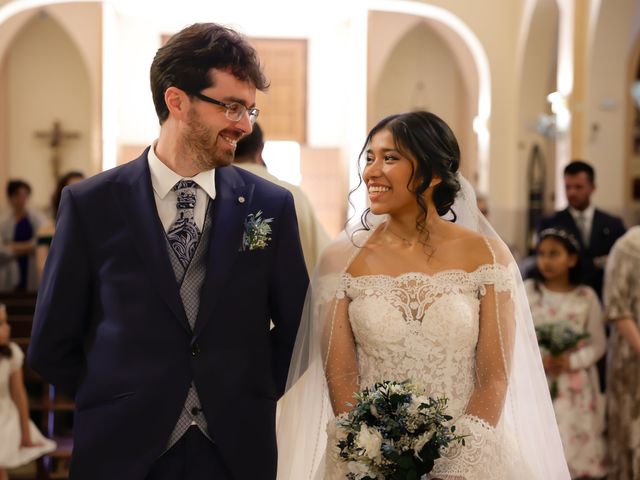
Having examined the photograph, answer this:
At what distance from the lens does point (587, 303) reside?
6434 millimetres

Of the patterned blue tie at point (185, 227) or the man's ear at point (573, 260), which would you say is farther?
the man's ear at point (573, 260)

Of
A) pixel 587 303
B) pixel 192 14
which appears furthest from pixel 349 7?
pixel 587 303

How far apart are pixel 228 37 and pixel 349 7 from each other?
1292cm

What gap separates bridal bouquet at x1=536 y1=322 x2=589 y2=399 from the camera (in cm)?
614

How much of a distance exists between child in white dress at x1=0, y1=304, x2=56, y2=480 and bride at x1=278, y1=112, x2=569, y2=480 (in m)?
3.33

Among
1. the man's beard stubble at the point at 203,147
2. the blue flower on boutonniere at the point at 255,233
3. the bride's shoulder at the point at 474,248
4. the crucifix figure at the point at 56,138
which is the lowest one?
the bride's shoulder at the point at 474,248

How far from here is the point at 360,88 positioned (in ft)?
49.6

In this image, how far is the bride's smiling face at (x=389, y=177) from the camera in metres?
3.34

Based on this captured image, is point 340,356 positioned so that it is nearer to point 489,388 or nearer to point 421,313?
point 421,313

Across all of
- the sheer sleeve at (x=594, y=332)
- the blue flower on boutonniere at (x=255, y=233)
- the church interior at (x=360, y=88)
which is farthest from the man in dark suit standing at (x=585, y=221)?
the blue flower on boutonniere at (x=255, y=233)

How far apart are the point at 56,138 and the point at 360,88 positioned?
5.40 meters

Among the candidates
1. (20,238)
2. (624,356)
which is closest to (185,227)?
(624,356)

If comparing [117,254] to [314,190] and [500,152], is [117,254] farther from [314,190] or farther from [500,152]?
[314,190]

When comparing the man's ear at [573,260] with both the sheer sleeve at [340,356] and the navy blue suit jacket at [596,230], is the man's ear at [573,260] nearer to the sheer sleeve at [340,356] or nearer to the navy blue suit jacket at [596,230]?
the navy blue suit jacket at [596,230]
